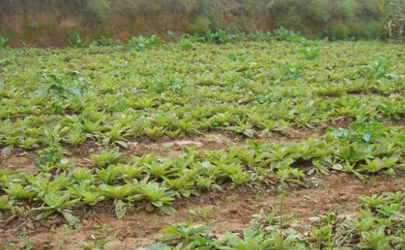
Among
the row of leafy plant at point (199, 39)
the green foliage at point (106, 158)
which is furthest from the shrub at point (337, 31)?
the green foliage at point (106, 158)

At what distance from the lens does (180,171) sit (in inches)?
154

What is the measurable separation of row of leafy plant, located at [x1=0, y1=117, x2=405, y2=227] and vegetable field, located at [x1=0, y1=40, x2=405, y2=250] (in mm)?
13

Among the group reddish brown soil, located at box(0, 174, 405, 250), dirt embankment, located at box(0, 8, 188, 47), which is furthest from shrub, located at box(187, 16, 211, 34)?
reddish brown soil, located at box(0, 174, 405, 250)

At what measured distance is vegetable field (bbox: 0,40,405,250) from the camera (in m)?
3.07

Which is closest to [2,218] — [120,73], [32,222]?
[32,222]

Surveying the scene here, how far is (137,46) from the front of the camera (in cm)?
1271

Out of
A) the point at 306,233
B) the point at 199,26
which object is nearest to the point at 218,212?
the point at 306,233

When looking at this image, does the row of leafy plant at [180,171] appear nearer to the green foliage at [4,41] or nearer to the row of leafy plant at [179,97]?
the row of leafy plant at [179,97]

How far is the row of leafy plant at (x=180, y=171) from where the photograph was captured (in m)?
3.46

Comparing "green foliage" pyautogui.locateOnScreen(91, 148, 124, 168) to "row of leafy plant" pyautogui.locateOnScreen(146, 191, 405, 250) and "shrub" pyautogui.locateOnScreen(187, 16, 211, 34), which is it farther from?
"shrub" pyautogui.locateOnScreen(187, 16, 211, 34)

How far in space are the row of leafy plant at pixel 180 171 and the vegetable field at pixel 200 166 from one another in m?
0.01

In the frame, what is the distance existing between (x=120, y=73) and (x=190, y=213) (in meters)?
5.77

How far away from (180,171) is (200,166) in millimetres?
200

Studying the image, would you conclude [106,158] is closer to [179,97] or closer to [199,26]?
[179,97]
